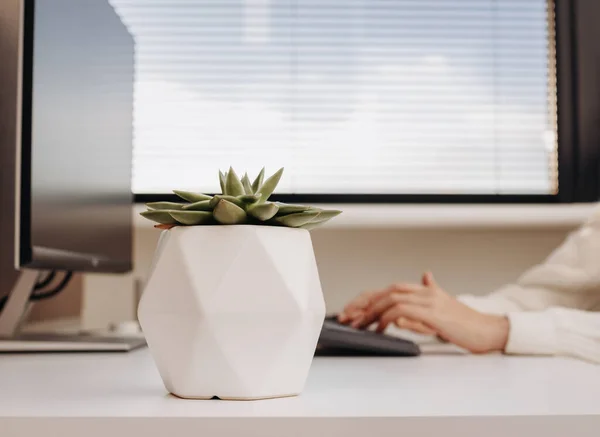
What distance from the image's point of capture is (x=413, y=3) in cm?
200

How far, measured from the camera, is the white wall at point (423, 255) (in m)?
1.82

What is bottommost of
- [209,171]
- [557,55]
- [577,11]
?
[209,171]

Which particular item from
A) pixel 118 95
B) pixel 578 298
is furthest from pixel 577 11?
pixel 118 95

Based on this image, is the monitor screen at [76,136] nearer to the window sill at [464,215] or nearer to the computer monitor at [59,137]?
the computer monitor at [59,137]

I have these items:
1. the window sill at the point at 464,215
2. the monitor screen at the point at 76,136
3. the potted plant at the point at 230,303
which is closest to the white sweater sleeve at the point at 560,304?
the window sill at the point at 464,215

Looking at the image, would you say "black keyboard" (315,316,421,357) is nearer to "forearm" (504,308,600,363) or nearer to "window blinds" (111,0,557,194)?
"forearm" (504,308,600,363)

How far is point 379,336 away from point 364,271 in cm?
98

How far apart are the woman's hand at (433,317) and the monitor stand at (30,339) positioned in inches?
13.2

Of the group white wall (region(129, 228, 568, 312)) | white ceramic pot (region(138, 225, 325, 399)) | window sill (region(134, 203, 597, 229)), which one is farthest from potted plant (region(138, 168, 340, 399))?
white wall (region(129, 228, 568, 312))

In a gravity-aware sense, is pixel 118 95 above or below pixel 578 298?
above

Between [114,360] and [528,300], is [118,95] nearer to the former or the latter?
[114,360]

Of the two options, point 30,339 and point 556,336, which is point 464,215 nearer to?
point 556,336

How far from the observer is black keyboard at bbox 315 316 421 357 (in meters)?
0.82

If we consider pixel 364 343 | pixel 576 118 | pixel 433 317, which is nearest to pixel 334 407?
pixel 364 343
